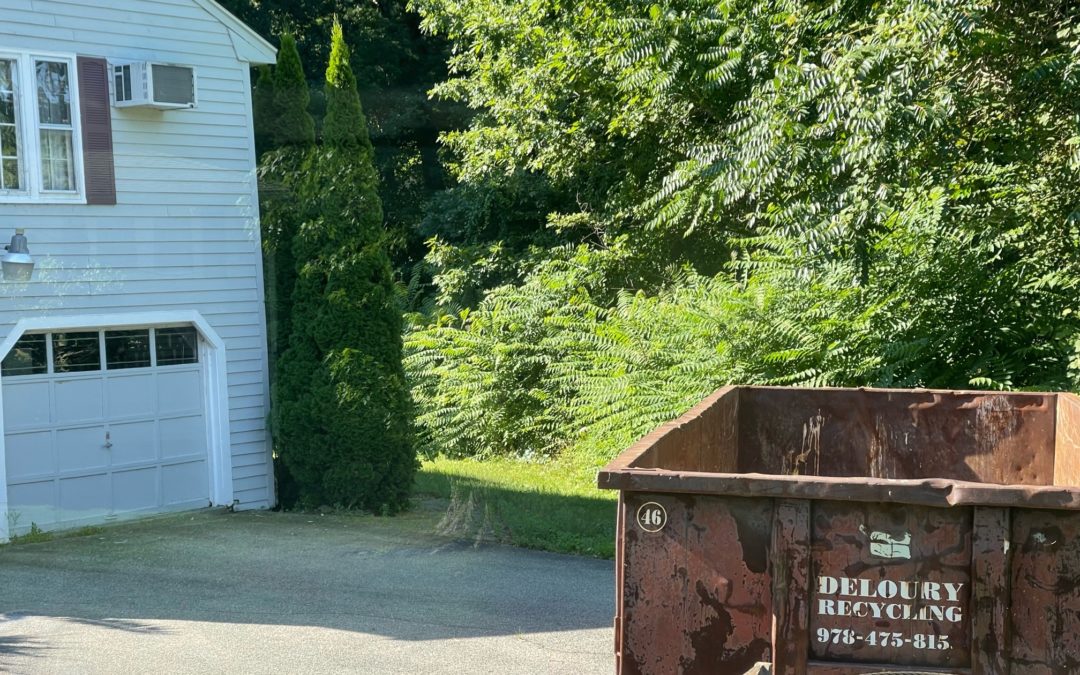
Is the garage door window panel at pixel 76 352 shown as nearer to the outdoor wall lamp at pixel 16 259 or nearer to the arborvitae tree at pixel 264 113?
the outdoor wall lamp at pixel 16 259

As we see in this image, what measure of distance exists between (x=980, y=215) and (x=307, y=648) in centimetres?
754

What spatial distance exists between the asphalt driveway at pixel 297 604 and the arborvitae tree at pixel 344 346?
1.00m

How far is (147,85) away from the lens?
12.0 m

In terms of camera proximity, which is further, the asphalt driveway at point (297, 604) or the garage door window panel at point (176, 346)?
the garage door window panel at point (176, 346)

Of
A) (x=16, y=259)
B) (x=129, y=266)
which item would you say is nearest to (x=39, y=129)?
(x=16, y=259)

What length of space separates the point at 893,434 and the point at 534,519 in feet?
17.8

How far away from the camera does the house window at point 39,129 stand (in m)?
11.4

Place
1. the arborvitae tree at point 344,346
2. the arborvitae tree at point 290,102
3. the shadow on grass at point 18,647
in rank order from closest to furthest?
the shadow on grass at point 18,647
the arborvitae tree at point 344,346
the arborvitae tree at point 290,102

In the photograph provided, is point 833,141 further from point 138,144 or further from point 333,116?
point 138,144

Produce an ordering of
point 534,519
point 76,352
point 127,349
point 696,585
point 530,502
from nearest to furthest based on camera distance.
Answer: point 696,585 → point 534,519 → point 76,352 → point 127,349 → point 530,502

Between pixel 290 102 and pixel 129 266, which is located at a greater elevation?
pixel 290 102

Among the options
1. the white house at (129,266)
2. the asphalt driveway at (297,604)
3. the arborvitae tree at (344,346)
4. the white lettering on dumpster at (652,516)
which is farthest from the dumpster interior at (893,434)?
the white house at (129,266)

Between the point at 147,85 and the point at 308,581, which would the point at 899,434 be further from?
the point at 147,85

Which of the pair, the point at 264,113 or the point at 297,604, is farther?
the point at 264,113
